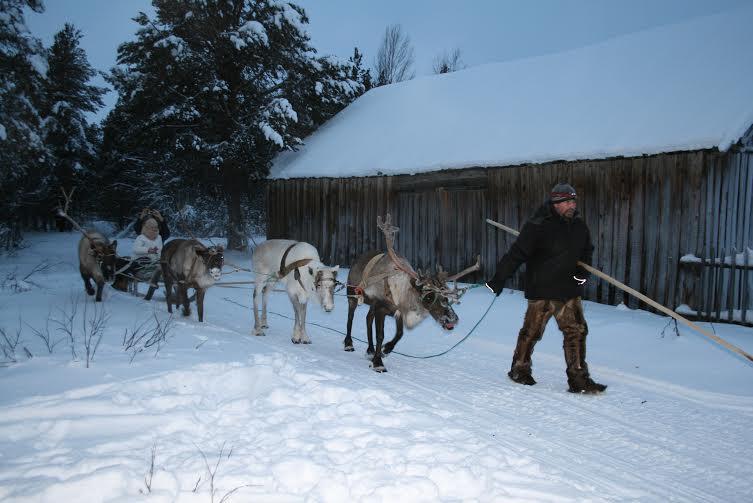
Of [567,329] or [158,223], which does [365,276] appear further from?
[158,223]

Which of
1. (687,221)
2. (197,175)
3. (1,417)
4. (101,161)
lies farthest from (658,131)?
(101,161)

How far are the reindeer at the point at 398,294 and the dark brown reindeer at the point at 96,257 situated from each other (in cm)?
552

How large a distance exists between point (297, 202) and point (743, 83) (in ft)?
41.4

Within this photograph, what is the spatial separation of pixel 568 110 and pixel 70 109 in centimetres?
2507

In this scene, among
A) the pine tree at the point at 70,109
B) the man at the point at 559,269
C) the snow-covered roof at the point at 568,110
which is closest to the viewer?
the man at the point at 559,269

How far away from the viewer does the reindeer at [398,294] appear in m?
5.77

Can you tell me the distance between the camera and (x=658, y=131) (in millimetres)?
9312

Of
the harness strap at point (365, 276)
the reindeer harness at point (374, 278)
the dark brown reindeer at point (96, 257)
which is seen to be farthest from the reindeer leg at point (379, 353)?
the dark brown reindeer at point (96, 257)

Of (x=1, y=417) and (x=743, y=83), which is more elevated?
(x=743, y=83)

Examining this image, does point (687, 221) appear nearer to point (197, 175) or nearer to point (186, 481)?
point (186, 481)

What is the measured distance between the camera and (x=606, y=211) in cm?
1009

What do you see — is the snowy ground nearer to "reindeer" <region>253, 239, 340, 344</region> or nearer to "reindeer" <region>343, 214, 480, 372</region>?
"reindeer" <region>343, 214, 480, 372</region>

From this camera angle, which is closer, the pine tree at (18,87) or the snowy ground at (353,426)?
the snowy ground at (353,426)

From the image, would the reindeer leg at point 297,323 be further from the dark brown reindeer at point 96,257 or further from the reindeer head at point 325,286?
the dark brown reindeer at point 96,257
